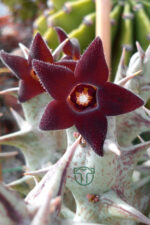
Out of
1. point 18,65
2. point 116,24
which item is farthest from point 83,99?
point 116,24

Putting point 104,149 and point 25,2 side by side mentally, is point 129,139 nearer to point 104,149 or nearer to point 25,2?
point 104,149

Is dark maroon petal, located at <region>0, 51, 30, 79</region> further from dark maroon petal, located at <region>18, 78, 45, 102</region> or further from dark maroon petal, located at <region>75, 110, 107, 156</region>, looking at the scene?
dark maroon petal, located at <region>75, 110, 107, 156</region>

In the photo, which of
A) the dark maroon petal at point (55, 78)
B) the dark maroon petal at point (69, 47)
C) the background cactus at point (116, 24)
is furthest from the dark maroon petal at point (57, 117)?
the background cactus at point (116, 24)

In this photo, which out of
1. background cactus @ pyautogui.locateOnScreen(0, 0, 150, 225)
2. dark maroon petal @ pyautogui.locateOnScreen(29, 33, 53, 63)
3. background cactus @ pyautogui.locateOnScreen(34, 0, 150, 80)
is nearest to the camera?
background cactus @ pyautogui.locateOnScreen(0, 0, 150, 225)

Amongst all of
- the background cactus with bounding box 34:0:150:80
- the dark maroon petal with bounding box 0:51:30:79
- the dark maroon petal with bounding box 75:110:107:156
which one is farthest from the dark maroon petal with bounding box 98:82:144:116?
the background cactus with bounding box 34:0:150:80

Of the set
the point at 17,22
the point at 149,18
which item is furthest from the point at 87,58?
the point at 17,22
